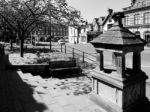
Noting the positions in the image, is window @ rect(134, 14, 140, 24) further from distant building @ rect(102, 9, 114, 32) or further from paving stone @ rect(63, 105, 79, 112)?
paving stone @ rect(63, 105, 79, 112)

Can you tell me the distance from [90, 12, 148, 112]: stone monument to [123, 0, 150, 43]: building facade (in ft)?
104

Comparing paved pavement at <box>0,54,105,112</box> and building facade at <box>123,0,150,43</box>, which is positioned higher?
building facade at <box>123,0,150,43</box>

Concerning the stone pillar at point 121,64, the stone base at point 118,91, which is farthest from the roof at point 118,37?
the stone base at point 118,91

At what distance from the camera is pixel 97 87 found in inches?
214

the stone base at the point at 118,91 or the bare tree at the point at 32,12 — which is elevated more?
the bare tree at the point at 32,12

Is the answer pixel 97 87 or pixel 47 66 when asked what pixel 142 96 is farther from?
pixel 47 66

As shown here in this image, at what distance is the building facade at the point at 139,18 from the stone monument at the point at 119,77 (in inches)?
1247

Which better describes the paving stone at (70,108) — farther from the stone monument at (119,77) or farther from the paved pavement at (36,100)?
the stone monument at (119,77)

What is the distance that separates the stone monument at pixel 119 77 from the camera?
4523mm

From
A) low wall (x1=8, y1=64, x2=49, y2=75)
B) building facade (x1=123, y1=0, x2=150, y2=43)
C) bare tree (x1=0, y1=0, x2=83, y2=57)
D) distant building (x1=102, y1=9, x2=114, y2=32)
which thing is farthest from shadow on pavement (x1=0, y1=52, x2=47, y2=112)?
distant building (x1=102, y1=9, x2=114, y2=32)

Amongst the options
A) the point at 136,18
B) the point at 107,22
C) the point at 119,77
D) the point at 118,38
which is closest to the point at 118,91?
the point at 119,77

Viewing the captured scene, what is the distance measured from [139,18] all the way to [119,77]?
3657 centimetres

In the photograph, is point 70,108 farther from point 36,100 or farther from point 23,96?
point 23,96

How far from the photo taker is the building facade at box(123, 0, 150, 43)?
1395 inches
